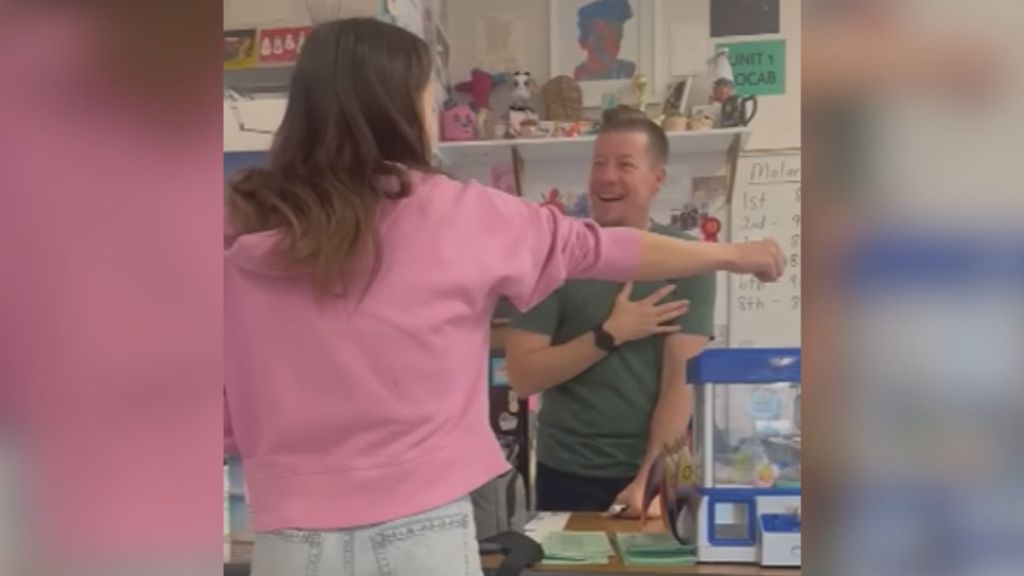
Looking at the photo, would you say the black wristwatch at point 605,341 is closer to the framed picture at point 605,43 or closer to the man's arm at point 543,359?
the man's arm at point 543,359

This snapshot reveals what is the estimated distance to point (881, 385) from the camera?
19 cm

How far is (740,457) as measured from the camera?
1.10m

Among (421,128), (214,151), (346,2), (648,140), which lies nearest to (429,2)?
(346,2)

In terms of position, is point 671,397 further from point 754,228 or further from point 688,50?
point 688,50

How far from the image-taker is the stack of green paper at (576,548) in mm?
1052

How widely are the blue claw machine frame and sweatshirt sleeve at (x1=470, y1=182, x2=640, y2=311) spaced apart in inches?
11.0

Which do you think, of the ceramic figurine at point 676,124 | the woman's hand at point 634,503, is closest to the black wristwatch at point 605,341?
the woman's hand at point 634,503

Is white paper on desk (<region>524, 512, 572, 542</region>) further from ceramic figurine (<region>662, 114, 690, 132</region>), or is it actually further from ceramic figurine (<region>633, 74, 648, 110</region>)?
ceramic figurine (<region>633, 74, 648, 110</region>)

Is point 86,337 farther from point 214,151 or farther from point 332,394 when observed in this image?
point 332,394

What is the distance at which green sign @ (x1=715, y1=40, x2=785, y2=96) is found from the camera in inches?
96.0

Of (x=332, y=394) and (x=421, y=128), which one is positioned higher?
(x=421, y=128)

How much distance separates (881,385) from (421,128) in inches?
28.0

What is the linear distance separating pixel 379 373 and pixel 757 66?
195 cm

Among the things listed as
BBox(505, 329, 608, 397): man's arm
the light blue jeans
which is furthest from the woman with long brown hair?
BBox(505, 329, 608, 397): man's arm
